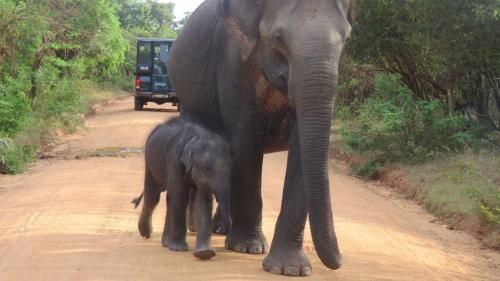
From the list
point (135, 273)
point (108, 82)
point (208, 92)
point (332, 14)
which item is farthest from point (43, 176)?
point (108, 82)

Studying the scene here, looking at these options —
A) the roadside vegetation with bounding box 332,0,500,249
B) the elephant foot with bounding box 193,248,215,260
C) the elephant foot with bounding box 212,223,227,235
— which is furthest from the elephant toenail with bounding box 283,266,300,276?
the roadside vegetation with bounding box 332,0,500,249

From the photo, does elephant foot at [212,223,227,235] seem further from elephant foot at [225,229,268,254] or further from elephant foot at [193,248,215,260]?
elephant foot at [193,248,215,260]

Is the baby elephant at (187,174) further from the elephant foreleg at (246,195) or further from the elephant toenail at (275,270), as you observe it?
the elephant toenail at (275,270)

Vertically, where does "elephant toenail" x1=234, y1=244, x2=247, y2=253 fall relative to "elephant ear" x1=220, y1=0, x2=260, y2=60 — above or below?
→ below

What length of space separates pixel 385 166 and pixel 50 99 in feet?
38.4

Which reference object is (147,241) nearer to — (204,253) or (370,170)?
(204,253)

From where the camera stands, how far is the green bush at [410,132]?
14328 mm

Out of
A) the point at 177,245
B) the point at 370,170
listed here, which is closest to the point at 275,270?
the point at 177,245

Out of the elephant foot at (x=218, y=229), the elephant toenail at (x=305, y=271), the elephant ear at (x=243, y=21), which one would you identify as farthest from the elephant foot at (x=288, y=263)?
the elephant foot at (x=218, y=229)

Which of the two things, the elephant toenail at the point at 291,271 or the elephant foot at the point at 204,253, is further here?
the elephant foot at the point at 204,253

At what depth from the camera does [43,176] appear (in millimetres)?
13578

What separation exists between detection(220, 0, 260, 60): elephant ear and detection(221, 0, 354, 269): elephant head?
0.19 meters

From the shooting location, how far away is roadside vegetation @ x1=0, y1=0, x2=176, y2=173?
58.0ft

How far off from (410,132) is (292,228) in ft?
29.0
